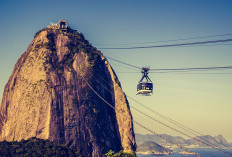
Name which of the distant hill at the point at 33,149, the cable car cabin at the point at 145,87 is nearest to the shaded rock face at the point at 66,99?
the distant hill at the point at 33,149

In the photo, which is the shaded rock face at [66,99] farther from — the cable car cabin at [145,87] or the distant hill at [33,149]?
the cable car cabin at [145,87]

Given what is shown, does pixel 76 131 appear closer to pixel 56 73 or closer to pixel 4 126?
pixel 56 73

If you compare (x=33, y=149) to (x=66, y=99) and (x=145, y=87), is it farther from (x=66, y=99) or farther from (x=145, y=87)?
(x=145, y=87)

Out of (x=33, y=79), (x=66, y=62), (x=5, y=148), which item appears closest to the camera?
(x=5, y=148)

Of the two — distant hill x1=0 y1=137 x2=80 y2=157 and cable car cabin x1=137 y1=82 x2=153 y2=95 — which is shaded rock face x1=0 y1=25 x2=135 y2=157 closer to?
distant hill x1=0 y1=137 x2=80 y2=157

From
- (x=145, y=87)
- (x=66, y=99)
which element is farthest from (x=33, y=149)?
(x=145, y=87)

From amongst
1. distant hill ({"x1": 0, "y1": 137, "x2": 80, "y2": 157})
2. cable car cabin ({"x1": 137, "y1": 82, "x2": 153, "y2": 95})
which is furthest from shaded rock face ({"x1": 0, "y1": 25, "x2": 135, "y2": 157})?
cable car cabin ({"x1": 137, "y1": 82, "x2": 153, "y2": 95})

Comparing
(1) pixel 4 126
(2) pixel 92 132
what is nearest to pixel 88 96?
(2) pixel 92 132
